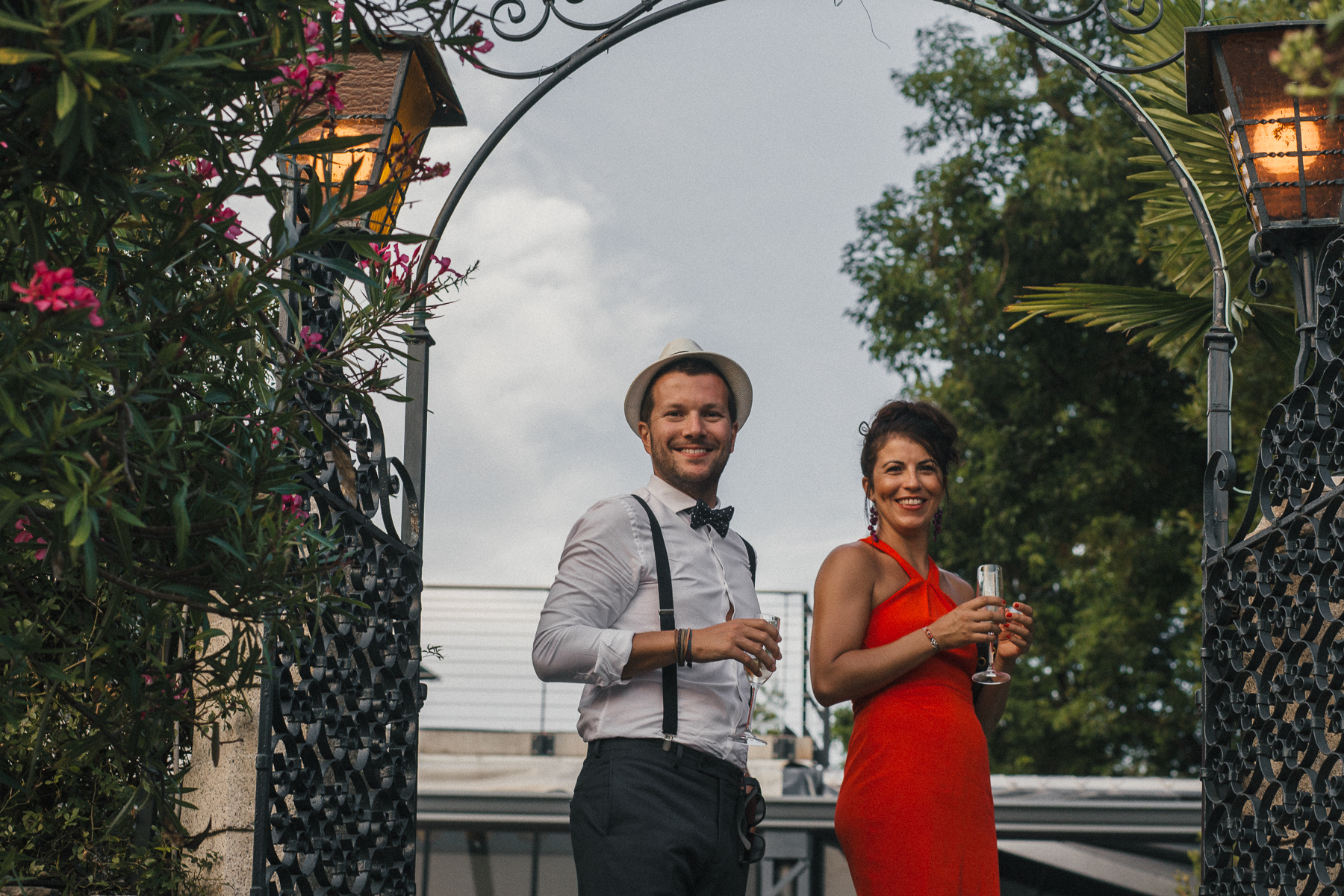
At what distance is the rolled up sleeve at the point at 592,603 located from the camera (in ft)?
9.28

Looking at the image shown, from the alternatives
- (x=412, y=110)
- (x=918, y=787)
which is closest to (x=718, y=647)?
(x=918, y=787)

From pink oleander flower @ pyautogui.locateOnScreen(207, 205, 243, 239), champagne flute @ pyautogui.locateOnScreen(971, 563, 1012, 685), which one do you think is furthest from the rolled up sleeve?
pink oleander flower @ pyautogui.locateOnScreen(207, 205, 243, 239)

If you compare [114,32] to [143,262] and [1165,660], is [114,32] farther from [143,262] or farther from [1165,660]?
[1165,660]

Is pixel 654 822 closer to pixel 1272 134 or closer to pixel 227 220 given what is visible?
pixel 227 220

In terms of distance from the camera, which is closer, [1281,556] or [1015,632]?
[1015,632]

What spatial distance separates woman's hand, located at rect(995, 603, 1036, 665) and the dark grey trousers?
645 millimetres

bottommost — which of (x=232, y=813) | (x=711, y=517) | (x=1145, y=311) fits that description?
(x=232, y=813)

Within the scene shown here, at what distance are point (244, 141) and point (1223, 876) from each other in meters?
3.22

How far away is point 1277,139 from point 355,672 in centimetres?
308

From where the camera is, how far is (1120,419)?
13.8m

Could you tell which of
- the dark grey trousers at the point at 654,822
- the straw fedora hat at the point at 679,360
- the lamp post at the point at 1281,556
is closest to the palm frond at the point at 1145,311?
the lamp post at the point at 1281,556

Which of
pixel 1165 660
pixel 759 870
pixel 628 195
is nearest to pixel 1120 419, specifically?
pixel 1165 660

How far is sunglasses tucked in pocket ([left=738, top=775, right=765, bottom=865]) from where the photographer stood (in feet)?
9.62

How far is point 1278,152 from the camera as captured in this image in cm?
374
